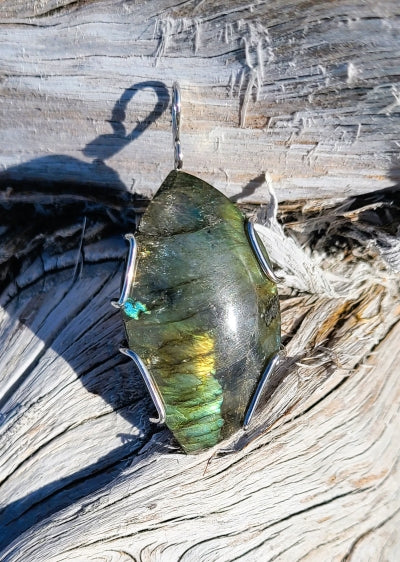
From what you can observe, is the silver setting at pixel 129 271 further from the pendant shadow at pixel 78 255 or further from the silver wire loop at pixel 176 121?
the pendant shadow at pixel 78 255

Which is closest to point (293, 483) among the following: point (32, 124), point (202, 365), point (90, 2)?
point (202, 365)

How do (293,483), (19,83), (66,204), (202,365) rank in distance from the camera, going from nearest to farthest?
(202,365) → (293,483) → (19,83) → (66,204)

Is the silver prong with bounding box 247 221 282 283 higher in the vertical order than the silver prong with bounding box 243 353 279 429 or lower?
higher

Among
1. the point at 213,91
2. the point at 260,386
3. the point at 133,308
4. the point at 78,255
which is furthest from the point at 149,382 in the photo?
the point at 213,91

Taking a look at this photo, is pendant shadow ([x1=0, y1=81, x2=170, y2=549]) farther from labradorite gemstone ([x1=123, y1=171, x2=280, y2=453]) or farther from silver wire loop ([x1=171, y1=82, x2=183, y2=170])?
labradorite gemstone ([x1=123, y1=171, x2=280, y2=453])

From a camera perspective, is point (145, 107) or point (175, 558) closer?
point (175, 558)

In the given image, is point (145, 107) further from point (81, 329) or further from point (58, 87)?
point (81, 329)

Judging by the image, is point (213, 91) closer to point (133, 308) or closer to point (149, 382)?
point (133, 308)

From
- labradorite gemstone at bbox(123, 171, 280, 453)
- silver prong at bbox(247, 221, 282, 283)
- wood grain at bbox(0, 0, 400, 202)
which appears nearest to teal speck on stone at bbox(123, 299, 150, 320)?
labradorite gemstone at bbox(123, 171, 280, 453)
